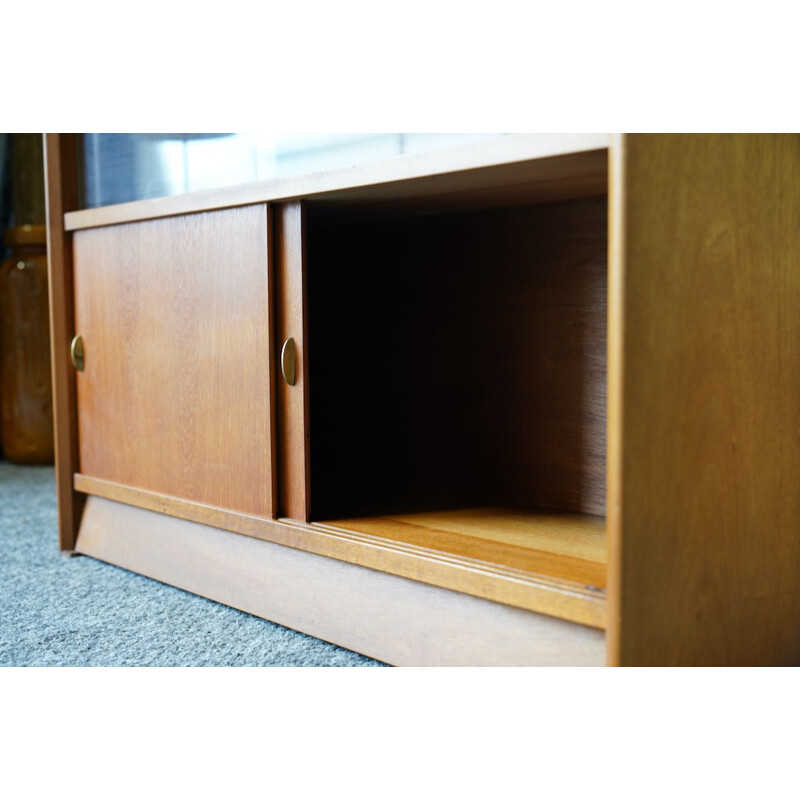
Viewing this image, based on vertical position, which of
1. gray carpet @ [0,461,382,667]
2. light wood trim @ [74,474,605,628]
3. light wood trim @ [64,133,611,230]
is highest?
light wood trim @ [64,133,611,230]

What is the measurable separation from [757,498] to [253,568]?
0.53 meters

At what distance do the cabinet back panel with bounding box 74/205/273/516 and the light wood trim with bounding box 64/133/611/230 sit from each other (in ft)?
0.06

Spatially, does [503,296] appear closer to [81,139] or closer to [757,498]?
[757,498]

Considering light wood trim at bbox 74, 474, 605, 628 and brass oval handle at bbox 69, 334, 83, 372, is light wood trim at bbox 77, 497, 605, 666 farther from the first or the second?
Answer: brass oval handle at bbox 69, 334, 83, 372

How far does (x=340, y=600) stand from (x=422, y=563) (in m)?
0.13

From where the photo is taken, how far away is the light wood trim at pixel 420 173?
717mm

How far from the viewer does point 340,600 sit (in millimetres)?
930

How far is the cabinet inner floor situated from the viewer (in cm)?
79

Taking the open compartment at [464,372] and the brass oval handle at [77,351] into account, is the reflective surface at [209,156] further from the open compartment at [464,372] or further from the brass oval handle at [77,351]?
the brass oval handle at [77,351]

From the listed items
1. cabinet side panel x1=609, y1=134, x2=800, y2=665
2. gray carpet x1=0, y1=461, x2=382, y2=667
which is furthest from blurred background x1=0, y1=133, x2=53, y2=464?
cabinet side panel x1=609, y1=134, x2=800, y2=665

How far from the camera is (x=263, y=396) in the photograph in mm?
992

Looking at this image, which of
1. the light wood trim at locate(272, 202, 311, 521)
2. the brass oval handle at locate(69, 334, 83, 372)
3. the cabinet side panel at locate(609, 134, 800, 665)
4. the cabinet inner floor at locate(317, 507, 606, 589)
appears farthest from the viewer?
the brass oval handle at locate(69, 334, 83, 372)

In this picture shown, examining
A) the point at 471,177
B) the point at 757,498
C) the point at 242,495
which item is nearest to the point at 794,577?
the point at 757,498

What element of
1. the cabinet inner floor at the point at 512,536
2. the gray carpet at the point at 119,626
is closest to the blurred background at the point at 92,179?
the cabinet inner floor at the point at 512,536
